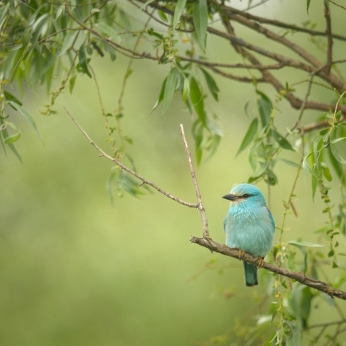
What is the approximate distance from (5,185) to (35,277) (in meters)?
1.21

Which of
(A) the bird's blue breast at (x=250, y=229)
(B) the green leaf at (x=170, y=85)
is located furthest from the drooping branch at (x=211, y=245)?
(A) the bird's blue breast at (x=250, y=229)

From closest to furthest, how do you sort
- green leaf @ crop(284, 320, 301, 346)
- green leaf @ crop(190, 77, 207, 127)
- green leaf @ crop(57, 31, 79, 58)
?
green leaf @ crop(284, 320, 301, 346) < green leaf @ crop(57, 31, 79, 58) < green leaf @ crop(190, 77, 207, 127)

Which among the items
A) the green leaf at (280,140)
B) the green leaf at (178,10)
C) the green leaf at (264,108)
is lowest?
the green leaf at (280,140)

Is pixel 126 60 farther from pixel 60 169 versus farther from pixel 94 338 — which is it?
pixel 94 338

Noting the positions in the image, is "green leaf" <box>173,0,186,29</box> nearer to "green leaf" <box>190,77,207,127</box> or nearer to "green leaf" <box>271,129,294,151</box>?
"green leaf" <box>190,77,207,127</box>

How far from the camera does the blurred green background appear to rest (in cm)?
648

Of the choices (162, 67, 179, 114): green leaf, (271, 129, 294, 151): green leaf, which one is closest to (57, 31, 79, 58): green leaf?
(162, 67, 179, 114): green leaf

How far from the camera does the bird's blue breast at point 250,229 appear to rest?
11.2 feet

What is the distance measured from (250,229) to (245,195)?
0.75 feet

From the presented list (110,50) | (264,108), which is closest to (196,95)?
(264,108)

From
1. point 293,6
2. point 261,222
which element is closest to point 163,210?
point 293,6

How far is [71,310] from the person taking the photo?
23.3 ft

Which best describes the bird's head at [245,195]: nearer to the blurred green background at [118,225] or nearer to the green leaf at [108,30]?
the green leaf at [108,30]

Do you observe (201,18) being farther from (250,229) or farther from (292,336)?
(292,336)
